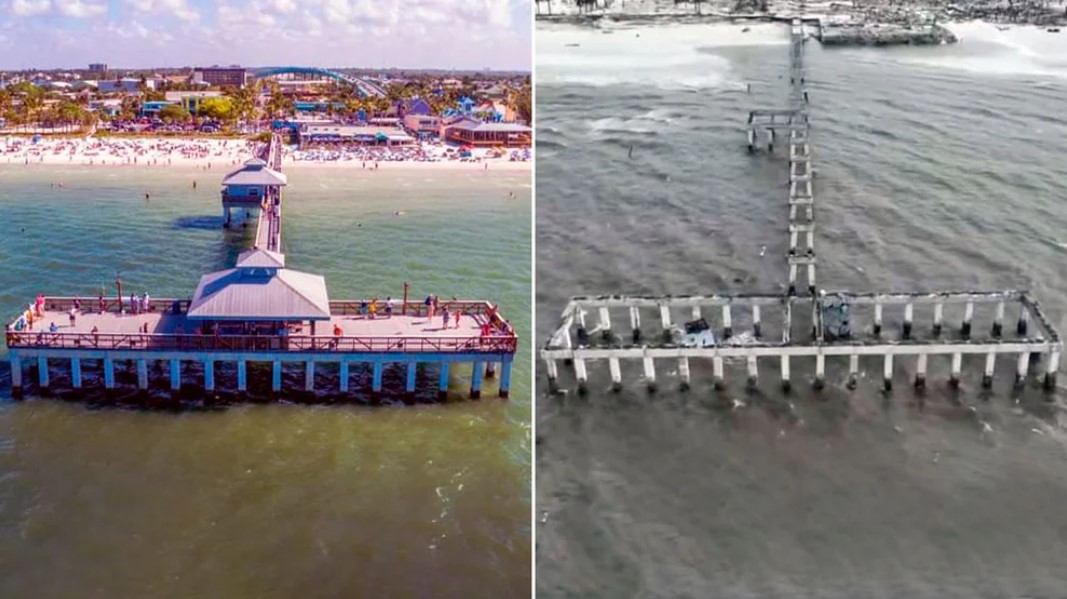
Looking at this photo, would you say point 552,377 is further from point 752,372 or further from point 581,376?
point 752,372

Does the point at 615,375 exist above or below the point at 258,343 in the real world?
above

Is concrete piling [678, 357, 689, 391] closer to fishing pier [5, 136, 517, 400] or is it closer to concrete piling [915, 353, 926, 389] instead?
concrete piling [915, 353, 926, 389]

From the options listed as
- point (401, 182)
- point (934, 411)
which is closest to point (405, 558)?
point (934, 411)

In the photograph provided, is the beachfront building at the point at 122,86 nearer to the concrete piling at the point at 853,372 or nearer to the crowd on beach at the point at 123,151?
the crowd on beach at the point at 123,151

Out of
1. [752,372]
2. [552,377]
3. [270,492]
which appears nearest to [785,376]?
[752,372]

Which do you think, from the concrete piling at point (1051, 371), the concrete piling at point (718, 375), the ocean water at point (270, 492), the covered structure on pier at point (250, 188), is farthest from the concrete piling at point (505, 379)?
the covered structure on pier at point (250, 188)

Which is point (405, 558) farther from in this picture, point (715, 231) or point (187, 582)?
point (715, 231)

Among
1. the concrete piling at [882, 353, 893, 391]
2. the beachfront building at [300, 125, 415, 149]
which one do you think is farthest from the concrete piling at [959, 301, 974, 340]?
the beachfront building at [300, 125, 415, 149]
